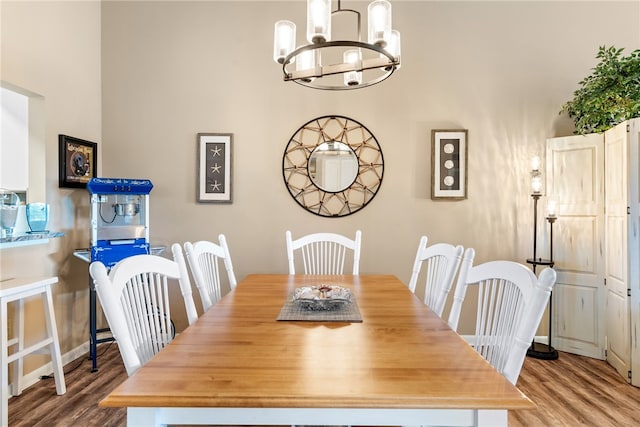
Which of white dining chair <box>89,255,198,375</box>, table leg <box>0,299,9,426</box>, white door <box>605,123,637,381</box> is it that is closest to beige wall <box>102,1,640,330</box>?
white door <box>605,123,637,381</box>

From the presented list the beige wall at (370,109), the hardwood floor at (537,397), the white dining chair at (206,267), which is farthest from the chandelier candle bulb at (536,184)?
the white dining chair at (206,267)

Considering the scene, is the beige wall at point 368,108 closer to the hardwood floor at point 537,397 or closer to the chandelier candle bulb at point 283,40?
the hardwood floor at point 537,397

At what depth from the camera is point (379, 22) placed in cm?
161

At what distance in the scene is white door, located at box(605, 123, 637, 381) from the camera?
254cm

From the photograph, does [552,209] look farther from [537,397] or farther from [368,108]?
[368,108]

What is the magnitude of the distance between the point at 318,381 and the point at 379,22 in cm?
147

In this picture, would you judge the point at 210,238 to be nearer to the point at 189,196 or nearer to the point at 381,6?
the point at 189,196

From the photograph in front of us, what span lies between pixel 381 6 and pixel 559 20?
2.70 metres

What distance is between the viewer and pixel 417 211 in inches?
131

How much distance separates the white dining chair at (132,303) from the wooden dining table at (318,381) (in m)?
0.12

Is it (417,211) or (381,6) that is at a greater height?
(381,6)

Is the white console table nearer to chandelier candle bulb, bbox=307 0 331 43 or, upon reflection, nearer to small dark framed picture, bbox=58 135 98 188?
small dark framed picture, bbox=58 135 98 188

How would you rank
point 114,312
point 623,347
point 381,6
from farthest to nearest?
point 623,347, point 381,6, point 114,312

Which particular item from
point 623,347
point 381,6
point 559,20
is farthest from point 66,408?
point 559,20
